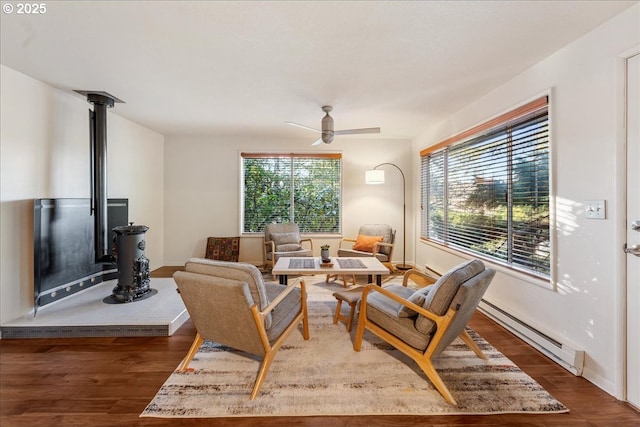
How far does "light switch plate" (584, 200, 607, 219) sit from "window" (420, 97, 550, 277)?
407 mm

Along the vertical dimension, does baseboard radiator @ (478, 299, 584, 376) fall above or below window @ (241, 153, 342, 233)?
below

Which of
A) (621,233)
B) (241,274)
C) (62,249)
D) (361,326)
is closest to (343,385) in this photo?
(361,326)

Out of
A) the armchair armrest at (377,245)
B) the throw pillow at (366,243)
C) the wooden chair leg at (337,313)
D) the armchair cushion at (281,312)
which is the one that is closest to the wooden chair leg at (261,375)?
the armchair cushion at (281,312)

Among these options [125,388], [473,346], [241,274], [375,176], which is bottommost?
[125,388]

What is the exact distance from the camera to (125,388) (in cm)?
198

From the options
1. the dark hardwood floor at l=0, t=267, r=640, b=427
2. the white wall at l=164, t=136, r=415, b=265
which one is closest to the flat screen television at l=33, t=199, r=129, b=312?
the dark hardwood floor at l=0, t=267, r=640, b=427

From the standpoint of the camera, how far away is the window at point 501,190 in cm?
Result: 261

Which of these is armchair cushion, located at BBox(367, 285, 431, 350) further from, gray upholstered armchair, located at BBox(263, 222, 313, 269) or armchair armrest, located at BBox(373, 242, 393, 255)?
gray upholstered armchair, located at BBox(263, 222, 313, 269)

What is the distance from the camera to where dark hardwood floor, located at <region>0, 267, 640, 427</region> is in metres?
1.68

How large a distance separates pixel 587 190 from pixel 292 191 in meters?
4.37

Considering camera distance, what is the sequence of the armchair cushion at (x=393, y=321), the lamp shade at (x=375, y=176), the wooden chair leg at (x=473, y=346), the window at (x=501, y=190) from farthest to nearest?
1. the lamp shade at (x=375, y=176)
2. the window at (x=501, y=190)
3. the wooden chair leg at (x=473, y=346)
4. the armchair cushion at (x=393, y=321)

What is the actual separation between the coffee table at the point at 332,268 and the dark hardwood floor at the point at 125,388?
111cm

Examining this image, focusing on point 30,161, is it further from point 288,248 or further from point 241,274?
point 288,248

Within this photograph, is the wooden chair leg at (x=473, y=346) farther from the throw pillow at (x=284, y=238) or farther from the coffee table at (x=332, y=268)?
the throw pillow at (x=284, y=238)
